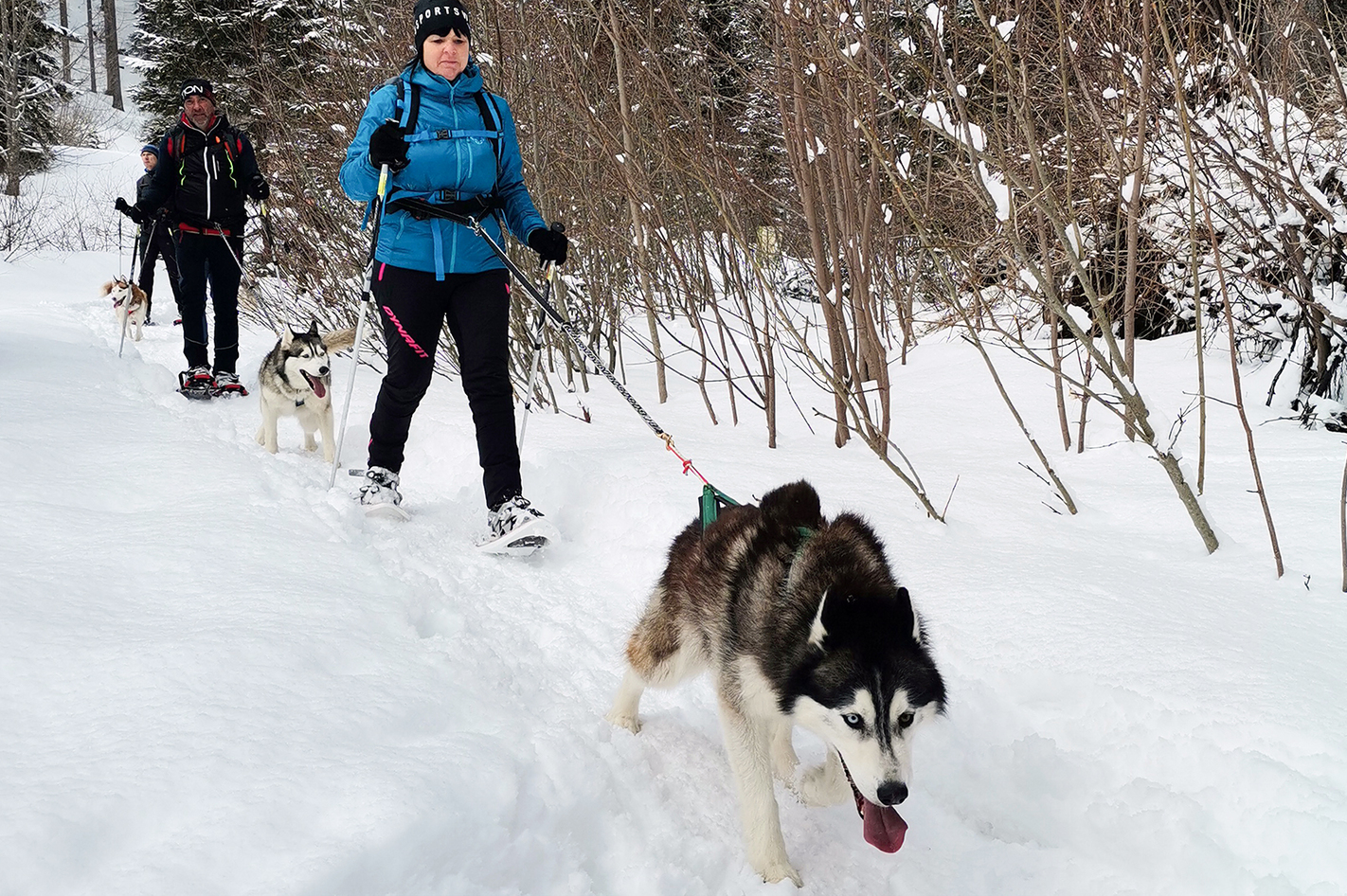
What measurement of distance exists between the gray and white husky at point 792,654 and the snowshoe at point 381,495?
1.85m

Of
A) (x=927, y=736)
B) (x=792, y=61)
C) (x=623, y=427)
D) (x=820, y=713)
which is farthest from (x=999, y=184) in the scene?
(x=623, y=427)

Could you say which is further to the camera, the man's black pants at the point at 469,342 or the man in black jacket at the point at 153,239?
the man in black jacket at the point at 153,239

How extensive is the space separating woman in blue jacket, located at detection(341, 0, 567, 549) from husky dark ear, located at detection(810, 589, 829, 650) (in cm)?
190

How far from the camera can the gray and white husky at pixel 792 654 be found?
184 cm

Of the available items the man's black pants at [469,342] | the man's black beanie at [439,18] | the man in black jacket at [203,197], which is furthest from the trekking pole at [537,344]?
the man in black jacket at [203,197]

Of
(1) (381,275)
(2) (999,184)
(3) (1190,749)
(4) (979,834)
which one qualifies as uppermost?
(2) (999,184)

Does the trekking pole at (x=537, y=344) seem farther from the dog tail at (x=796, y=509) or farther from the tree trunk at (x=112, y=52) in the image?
the tree trunk at (x=112, y=52)

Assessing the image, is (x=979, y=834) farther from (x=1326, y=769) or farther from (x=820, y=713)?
(x=1326, y=769)

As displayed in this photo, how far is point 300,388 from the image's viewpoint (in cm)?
522

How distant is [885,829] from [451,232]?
2836mm

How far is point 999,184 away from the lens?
3236mm

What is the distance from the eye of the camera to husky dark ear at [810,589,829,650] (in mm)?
1891

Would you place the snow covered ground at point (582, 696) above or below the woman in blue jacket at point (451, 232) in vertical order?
below

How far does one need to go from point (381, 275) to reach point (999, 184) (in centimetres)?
249
